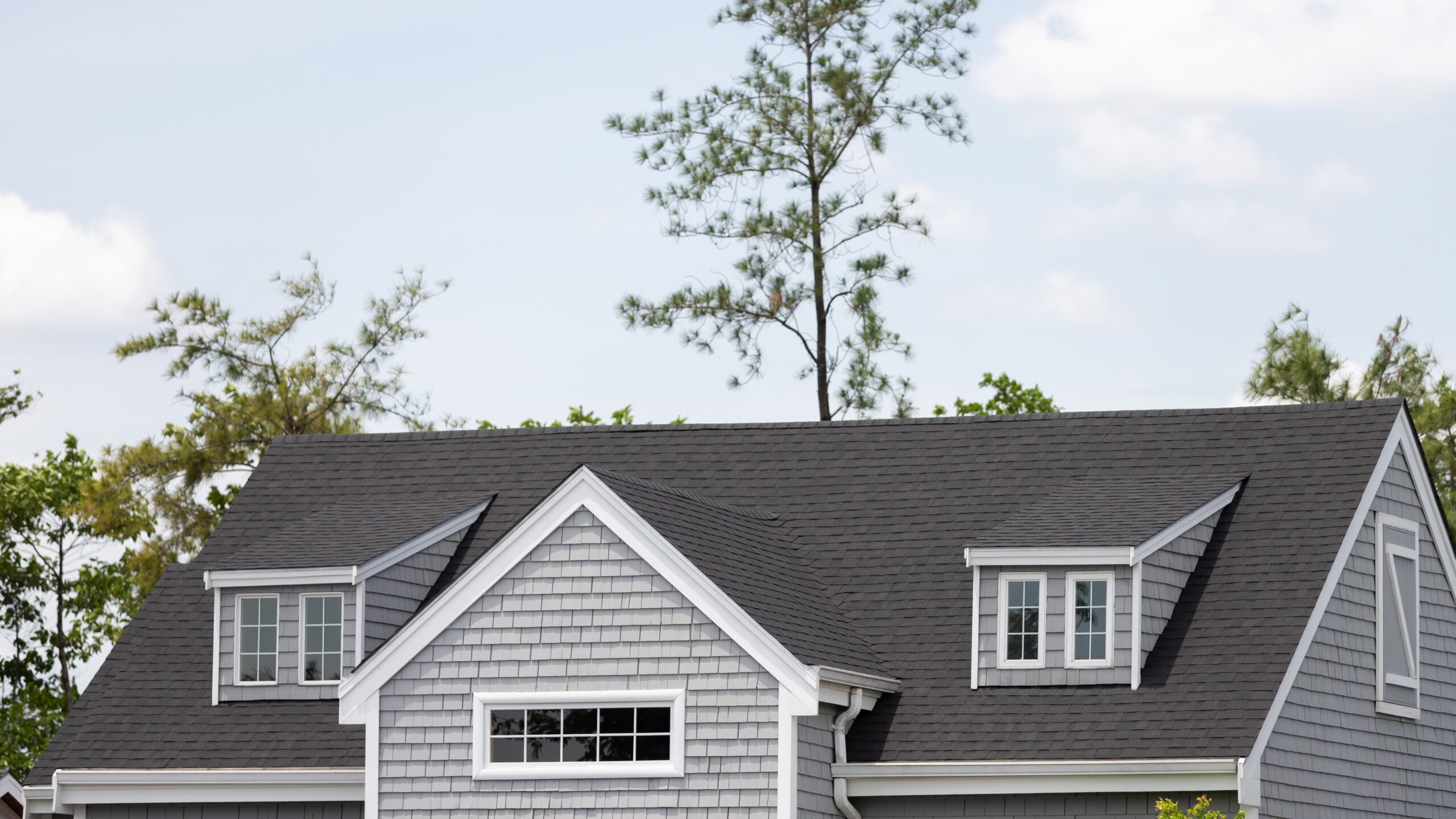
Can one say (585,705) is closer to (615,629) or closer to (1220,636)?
(615,629)

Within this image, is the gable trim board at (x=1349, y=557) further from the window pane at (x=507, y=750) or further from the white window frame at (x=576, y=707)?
the window pane at (x=507, y=750)

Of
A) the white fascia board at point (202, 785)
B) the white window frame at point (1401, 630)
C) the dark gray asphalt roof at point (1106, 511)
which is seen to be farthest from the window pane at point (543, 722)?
the white window frame at point (1401, 630)

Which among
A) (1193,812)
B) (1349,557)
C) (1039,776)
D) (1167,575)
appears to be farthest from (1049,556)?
(1349,557)

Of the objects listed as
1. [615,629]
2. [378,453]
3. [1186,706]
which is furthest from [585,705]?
[378,453]

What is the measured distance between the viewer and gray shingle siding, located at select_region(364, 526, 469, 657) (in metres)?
20.3

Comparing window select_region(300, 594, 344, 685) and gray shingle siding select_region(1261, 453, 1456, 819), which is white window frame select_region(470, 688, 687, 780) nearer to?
window select_region(300, 594, 344, 685)

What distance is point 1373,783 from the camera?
1930 cm

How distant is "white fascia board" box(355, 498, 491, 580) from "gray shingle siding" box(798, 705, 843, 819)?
504 cm

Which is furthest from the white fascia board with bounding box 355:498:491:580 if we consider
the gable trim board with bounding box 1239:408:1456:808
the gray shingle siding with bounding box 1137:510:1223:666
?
the gable trim board with bounding box 1239:408:1456:808

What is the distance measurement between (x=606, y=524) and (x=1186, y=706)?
5404 millimetres

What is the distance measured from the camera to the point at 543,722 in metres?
17.9

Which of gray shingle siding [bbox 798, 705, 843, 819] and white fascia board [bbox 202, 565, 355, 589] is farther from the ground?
white fascia board [bbox 202, 565, 355, 589]

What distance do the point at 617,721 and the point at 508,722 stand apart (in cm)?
99

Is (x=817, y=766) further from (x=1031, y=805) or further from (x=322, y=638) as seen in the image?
(x=322, y=638)
